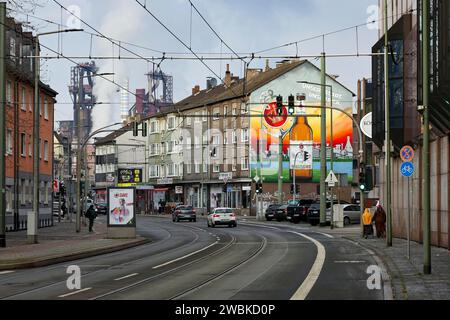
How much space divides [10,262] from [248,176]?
62151 millimetres

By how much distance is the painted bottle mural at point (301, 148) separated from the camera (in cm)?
8549

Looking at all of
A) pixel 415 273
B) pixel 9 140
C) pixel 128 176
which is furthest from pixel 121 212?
pixel 415 273

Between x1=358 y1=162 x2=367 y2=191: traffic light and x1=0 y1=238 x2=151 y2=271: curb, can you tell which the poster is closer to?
x1=0 y1=238 x2=151 y2=271: curb

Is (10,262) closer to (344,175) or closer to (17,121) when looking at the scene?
(17,121)

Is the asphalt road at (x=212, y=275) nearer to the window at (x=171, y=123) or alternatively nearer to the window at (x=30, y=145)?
the window at (x=30, y=145)

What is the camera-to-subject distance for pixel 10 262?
24438 millimetres

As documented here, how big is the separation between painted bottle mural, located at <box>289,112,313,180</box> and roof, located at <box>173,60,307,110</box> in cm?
608

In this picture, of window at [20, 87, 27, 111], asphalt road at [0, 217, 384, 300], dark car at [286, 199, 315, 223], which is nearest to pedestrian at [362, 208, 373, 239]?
asphalt road at [0, 217, 384, 300]

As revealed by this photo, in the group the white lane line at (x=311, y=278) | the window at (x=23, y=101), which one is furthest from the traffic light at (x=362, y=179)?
the window at (x=23, y=101)

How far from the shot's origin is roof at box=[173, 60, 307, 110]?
8743 cm

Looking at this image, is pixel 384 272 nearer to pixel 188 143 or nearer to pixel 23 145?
pixel 23 145

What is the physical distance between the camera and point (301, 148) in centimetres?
8550

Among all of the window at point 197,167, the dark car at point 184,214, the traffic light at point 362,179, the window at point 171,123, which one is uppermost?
the window at point 171,123

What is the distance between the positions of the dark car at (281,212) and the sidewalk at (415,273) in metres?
36.9
